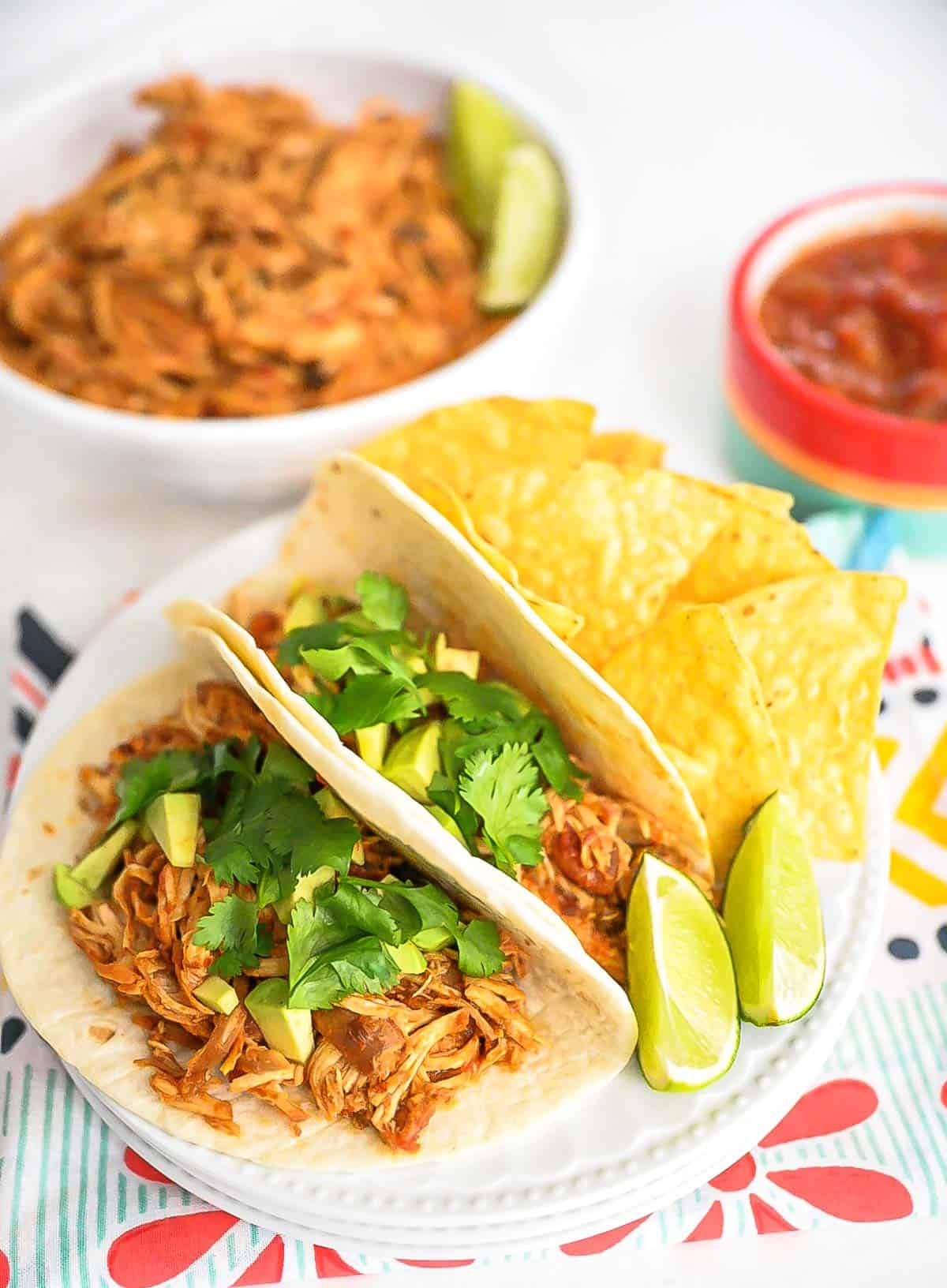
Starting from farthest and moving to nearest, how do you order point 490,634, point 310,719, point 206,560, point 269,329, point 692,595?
point 269,329
point 206,560
point 692,595
point 490,634
point 310,719

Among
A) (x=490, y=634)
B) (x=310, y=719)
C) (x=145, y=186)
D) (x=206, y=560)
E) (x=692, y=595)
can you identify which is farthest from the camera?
(x=145, y=186)

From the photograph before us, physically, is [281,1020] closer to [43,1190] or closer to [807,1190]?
[43,1190]

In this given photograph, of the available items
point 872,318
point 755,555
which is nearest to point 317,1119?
point 755,555

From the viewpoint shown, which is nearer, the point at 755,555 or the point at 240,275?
the point at 755,555

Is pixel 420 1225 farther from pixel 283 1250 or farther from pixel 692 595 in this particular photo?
pixel 692 595

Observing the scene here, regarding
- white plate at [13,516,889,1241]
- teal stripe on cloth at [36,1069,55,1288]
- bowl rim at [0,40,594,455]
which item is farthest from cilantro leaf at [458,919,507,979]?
bowl rim at [0,40,594,455]

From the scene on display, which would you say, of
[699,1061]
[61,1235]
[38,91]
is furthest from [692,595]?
[38,91]
